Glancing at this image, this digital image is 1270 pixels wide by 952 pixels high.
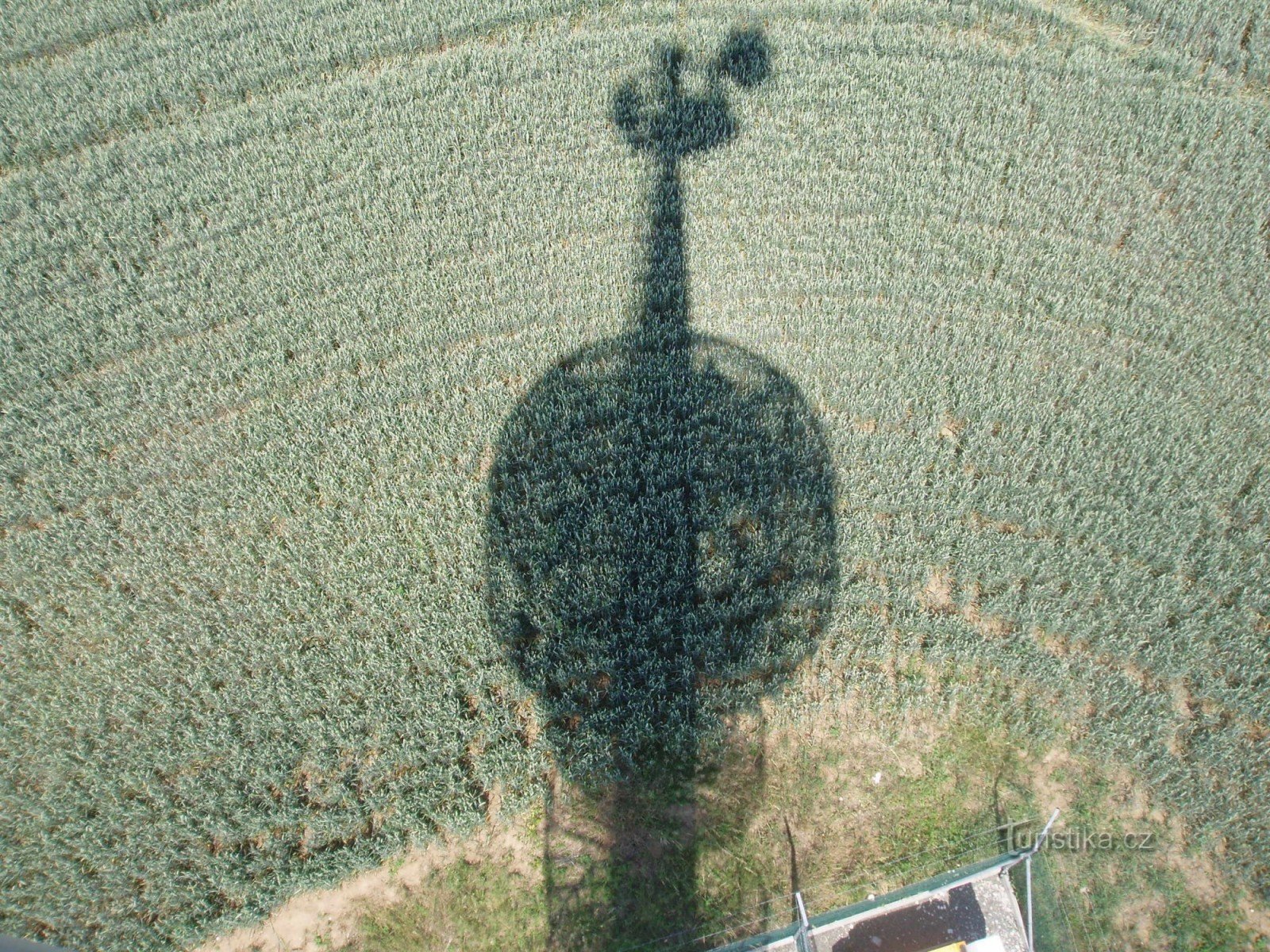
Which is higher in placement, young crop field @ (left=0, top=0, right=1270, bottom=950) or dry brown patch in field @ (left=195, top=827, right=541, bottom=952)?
young crop field @ (left=0, top=0, right=1270, bottom=950)

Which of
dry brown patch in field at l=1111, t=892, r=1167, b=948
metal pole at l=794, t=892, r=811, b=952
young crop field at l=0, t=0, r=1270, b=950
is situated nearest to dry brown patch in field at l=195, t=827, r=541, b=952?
young crop field at l=0, t=0, r=1270, b=950

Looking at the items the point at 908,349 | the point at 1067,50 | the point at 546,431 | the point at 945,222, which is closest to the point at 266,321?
the point at 546,431

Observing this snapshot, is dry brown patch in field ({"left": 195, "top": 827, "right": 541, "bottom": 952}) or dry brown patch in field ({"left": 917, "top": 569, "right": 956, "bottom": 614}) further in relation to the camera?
dry brown patch in field ({"left": 917, "top": 569, "right": 956, "bottom": 614})

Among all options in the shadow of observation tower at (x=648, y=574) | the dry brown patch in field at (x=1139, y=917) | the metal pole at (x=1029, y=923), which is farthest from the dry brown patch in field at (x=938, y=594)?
the dry brown patch in field at (x=1139, y=917)

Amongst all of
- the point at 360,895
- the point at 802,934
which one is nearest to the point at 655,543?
the point at 802,934

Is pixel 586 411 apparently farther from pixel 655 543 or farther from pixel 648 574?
pixel 648 574

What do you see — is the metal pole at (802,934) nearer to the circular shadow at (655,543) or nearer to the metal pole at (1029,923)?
the circular shadow at (655,543)

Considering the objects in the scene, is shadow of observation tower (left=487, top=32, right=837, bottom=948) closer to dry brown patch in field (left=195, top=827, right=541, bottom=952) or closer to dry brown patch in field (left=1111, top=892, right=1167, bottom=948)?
dry brown patch in field (left=195, top=827, right=541, bottom=952)

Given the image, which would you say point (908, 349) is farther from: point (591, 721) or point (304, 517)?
point (304, 517)
